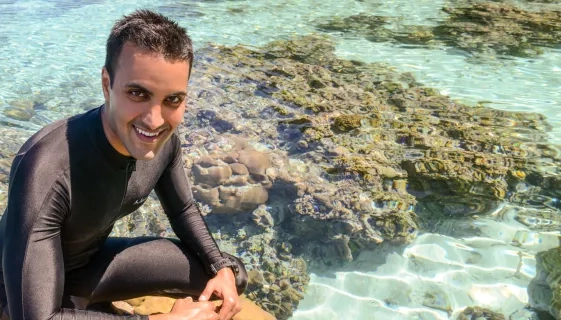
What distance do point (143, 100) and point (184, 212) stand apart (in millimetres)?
1098

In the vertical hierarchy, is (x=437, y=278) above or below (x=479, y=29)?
below

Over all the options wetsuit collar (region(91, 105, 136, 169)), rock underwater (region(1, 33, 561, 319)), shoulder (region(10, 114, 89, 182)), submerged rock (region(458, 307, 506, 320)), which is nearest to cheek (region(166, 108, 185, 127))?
wetsuit collar (region(91, 105, 136, 169))

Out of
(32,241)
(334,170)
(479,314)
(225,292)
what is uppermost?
(32,241)

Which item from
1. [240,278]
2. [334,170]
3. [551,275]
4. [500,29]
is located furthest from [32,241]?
[500,29]

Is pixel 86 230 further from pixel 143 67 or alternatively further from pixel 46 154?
pixel 143 67

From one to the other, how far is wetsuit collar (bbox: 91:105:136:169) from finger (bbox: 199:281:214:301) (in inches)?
34.1

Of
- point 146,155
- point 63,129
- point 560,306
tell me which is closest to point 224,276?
point 146,155

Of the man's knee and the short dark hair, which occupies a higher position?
the short dark hair

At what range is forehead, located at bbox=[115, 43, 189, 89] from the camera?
6.21 ft

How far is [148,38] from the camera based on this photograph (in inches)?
74.2

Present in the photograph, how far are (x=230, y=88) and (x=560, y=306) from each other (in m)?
4.62

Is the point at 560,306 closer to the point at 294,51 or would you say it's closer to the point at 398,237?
the point at 398,237

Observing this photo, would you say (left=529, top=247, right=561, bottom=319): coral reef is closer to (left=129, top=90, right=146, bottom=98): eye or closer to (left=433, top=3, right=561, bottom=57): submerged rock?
(left=129, top=90, right=146, bottom=98): eye

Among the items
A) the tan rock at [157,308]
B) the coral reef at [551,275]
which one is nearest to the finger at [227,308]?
the tan rock at [157,308]
